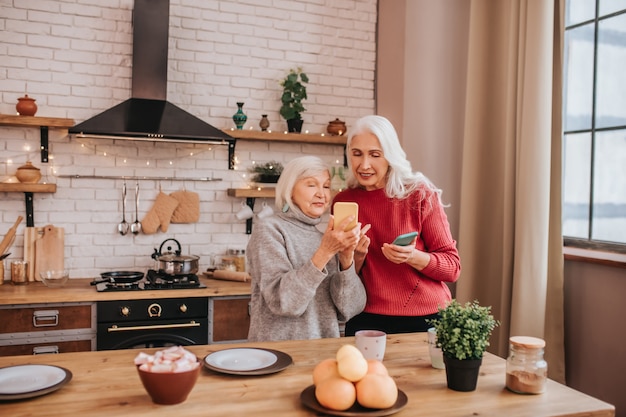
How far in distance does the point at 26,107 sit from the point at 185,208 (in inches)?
47.0

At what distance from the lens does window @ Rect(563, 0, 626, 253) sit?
10.5 ft

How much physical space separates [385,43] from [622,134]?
2003mm

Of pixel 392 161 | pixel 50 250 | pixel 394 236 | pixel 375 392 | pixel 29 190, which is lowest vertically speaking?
pixel 375 392

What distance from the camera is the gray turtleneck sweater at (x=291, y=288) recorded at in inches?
87.5

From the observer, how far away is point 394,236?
2.56 metres

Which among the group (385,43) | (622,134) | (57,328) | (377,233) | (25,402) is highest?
(385,43)

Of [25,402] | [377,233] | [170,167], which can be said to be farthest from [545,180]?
[25,402]

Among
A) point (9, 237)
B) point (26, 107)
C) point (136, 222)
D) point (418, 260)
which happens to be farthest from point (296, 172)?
point (9, 237)

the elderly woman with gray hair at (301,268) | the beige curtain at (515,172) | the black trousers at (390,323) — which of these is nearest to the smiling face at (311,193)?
the elderly woman with gray hair at (301,268)

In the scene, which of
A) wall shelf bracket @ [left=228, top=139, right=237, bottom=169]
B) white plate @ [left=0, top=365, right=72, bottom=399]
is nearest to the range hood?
wall shelf bracket @ [left=228, top=139, right=237, bottom=169]

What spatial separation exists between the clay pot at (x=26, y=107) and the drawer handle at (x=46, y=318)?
1.26 metres

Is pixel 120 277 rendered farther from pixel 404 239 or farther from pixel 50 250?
pixel 404 239

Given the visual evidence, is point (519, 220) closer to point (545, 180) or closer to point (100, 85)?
point (545, 180)

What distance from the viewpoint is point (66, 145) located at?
4.07 metres
